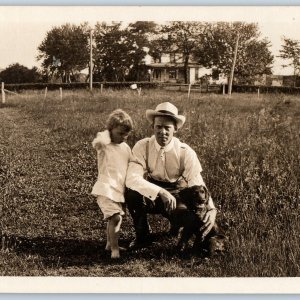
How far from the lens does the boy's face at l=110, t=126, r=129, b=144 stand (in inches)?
135

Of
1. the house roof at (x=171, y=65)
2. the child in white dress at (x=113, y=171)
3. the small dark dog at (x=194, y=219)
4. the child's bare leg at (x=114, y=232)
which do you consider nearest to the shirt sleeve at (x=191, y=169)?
the small dark dog at (x=194, y=219)

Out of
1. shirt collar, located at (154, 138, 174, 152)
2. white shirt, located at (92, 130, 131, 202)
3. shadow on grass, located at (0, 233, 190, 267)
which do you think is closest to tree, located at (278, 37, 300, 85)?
shirt collar, located at (154, 138, 174, 152)

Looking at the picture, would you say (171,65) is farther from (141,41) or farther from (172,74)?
(141,41)

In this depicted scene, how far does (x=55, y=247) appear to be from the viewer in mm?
3605

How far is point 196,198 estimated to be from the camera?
3373 millimetres

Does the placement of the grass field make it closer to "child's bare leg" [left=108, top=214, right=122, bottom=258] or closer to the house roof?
"child's bare leg" [left=108, top=214, right=122, bottom=258]

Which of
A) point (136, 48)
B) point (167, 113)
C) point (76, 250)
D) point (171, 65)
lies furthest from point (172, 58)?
point (76, 250)

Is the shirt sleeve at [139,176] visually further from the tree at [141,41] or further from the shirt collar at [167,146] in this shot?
the tree at [141,41]

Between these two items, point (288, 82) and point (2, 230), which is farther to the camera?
point (288, 82)

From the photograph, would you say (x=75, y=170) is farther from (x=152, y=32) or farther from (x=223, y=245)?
(x=223, y=245)

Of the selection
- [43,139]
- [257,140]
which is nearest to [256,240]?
[257,140]

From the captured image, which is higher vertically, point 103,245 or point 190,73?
point 190,73

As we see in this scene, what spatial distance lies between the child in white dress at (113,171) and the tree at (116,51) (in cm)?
123

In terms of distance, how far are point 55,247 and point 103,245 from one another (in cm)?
38
